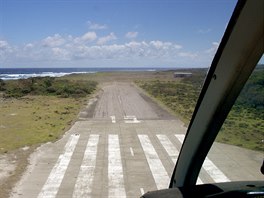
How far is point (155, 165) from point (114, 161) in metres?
1.72

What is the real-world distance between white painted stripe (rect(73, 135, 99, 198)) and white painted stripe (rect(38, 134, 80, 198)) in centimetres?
64

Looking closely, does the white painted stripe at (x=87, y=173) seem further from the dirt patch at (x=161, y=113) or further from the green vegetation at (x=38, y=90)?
the green vegetation at (x=38, y=90)

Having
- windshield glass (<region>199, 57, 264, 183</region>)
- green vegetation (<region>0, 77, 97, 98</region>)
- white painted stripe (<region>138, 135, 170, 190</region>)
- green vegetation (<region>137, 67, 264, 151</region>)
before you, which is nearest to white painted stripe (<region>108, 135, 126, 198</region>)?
white painted stripe (<region>138, 135, 170, 190</region>)

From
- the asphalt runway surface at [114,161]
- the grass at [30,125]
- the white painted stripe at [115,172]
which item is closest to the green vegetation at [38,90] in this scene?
the grass at [30,125]

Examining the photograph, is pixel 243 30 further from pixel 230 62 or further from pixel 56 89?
pixel 56 89

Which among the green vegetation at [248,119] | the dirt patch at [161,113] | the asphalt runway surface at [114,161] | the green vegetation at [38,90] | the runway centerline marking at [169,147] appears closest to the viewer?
the green vegetation at [248,119]

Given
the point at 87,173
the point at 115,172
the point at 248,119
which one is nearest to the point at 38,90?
the point at 87,173

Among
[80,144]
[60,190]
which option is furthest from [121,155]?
[60,190]

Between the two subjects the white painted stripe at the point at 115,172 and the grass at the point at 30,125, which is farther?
the grass at the point at 30,125

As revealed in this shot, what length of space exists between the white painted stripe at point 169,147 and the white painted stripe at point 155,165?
0.64m

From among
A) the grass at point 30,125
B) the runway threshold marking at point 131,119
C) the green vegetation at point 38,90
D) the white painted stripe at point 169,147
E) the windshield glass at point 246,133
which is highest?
the windshield glass at point 246,133

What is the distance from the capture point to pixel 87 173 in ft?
42.7

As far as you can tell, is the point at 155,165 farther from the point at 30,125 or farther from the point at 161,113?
the point at 161,113

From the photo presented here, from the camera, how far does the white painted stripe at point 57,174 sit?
→ 11.0 m
